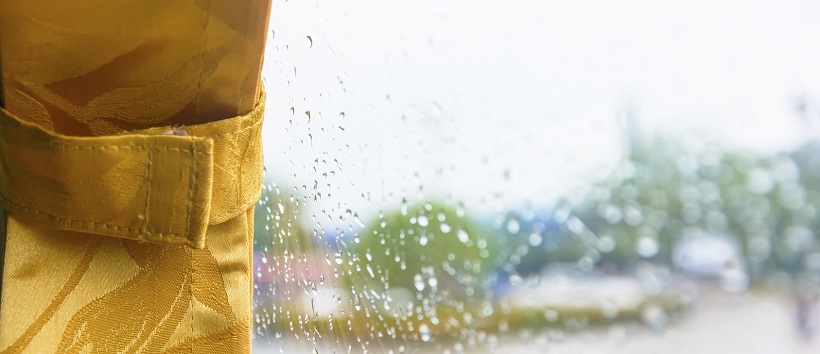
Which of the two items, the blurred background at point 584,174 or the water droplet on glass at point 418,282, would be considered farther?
the water droplet on glass at point 418,282

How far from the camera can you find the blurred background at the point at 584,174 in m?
0.22

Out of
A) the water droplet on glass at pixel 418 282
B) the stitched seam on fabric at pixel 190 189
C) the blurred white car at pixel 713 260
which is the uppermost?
the stitched seam on fabric at pixel 190 189

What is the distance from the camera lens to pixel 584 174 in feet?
0.89

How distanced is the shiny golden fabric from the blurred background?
0.08 metres

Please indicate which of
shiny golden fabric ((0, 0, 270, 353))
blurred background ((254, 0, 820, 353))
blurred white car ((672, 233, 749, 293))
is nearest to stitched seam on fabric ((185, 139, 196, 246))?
shiny golden fabric ((0, 0, 270, 353))

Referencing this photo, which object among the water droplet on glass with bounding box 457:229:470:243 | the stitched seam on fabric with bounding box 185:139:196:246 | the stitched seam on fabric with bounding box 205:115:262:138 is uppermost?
the stitched seam on fabric with bounding box 205:115:262:138

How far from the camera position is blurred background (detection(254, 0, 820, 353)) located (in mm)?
217

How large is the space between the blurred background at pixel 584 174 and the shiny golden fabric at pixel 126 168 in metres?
0.08

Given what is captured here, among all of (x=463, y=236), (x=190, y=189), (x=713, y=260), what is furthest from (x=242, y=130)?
(x=713, y=260)

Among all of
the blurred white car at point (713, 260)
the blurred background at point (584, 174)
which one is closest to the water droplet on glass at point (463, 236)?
the blurred background at point (584, 174)

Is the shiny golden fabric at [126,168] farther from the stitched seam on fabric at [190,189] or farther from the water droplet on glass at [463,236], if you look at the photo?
the water droplet on glass at [463,236]

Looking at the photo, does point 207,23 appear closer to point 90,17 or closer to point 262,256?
point 90,17

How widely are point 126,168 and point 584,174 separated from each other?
9.6 inches

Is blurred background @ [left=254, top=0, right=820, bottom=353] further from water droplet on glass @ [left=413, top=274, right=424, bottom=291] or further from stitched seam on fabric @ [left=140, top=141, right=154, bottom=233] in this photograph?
stitched seam on fabric @ [left=140, top=141, right=154, bottom=233]
